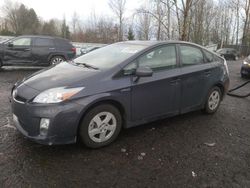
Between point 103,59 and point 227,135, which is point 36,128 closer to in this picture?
point 103,59

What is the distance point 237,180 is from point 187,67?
2.28 m

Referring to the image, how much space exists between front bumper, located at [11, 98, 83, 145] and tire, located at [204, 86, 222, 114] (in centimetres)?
301

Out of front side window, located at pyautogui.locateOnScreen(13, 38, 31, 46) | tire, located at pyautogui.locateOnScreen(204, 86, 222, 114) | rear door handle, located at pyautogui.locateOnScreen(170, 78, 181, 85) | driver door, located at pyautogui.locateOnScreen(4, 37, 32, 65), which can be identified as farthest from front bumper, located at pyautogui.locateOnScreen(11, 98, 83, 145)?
front side window, located at pyautogui.locateOnScreen(13, 38, 31, 46)

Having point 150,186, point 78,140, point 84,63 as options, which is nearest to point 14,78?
point 84,63

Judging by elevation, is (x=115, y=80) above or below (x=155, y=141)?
above

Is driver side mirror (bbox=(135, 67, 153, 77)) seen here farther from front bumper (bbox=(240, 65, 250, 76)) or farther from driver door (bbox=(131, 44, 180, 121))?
front bumper (bbox=(240, 65, 250, 76))

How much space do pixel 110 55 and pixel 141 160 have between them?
1.90 meters

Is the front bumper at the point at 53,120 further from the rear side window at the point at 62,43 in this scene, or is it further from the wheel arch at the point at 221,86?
the rear side window at the point at 62,43

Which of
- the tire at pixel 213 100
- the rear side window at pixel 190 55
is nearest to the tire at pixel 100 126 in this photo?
the rear side window at pixel 190 55

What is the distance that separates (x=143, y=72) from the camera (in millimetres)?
3918

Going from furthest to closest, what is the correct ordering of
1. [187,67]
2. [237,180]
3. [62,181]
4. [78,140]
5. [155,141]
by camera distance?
1. [187,67]
2. [155,141]
3. [78,140]
4. [237,180]
5. [62,181]

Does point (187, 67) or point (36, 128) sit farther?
point (187, 67)

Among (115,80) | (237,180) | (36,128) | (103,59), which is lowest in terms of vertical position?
(237,180)

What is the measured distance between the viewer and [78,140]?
3803 mm
